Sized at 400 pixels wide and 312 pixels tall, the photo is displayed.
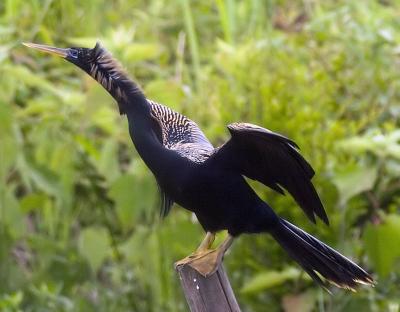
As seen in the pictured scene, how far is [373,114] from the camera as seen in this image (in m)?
5.01

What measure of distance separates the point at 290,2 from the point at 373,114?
1407 mm

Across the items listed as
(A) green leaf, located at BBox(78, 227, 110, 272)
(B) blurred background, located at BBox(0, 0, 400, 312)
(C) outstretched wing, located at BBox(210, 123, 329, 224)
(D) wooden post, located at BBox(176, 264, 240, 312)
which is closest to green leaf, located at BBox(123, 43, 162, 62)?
(B) blurred background, located at BBox(0, 0, 400, 312)

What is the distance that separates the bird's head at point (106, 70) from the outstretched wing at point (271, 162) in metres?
0.32

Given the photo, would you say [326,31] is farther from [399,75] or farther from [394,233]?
[394,233]

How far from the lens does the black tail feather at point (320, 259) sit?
3.14 m

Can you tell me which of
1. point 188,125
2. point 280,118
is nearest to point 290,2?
point 280,118

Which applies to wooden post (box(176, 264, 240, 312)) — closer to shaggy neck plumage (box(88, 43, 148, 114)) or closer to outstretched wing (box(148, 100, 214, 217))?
outstretched wing (box(148, 100, 214, 217))

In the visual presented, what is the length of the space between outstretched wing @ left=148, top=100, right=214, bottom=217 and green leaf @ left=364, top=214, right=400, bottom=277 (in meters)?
1.29

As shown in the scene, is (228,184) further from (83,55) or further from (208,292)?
(83,55)

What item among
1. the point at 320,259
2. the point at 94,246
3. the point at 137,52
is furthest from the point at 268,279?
the point at 320,259

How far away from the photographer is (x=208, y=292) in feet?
10.0

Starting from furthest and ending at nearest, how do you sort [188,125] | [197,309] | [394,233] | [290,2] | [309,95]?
[290,2] → [309,95] → [394,233] → [188,125] → [197,309]

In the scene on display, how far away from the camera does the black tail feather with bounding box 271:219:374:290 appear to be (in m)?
3.14

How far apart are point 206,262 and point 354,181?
1.51 m
